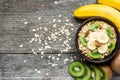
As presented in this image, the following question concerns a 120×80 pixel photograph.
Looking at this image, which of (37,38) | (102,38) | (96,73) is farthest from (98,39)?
(37,38)

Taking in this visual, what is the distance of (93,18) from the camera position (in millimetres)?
1340

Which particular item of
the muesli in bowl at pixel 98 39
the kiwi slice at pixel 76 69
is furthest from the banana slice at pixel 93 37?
the kiwi slice at pixel 76 69

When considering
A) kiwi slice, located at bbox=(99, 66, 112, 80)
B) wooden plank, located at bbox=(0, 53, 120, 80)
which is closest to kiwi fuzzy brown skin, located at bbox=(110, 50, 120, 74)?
kiwi slice, located at bbox=(99, 66, 112, 80)

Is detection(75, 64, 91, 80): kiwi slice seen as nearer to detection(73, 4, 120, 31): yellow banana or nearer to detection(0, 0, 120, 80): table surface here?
detection(0, 0, 120, 80): table surface

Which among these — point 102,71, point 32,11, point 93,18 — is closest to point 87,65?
point 102,71

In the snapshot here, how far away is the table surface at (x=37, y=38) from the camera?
141 cm

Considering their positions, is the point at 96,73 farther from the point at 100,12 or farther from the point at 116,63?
the point at 100,12

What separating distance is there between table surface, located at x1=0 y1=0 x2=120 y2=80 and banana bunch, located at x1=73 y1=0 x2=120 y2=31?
56 millimetres

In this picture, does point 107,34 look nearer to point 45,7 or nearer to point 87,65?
point 87,65

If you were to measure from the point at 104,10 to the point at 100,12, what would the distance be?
14 millimetres

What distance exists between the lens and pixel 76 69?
54.2 inches

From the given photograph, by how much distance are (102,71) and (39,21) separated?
279 mm

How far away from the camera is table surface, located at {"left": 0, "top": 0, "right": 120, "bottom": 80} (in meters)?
1.41

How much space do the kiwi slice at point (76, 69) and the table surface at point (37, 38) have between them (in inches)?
1.1
